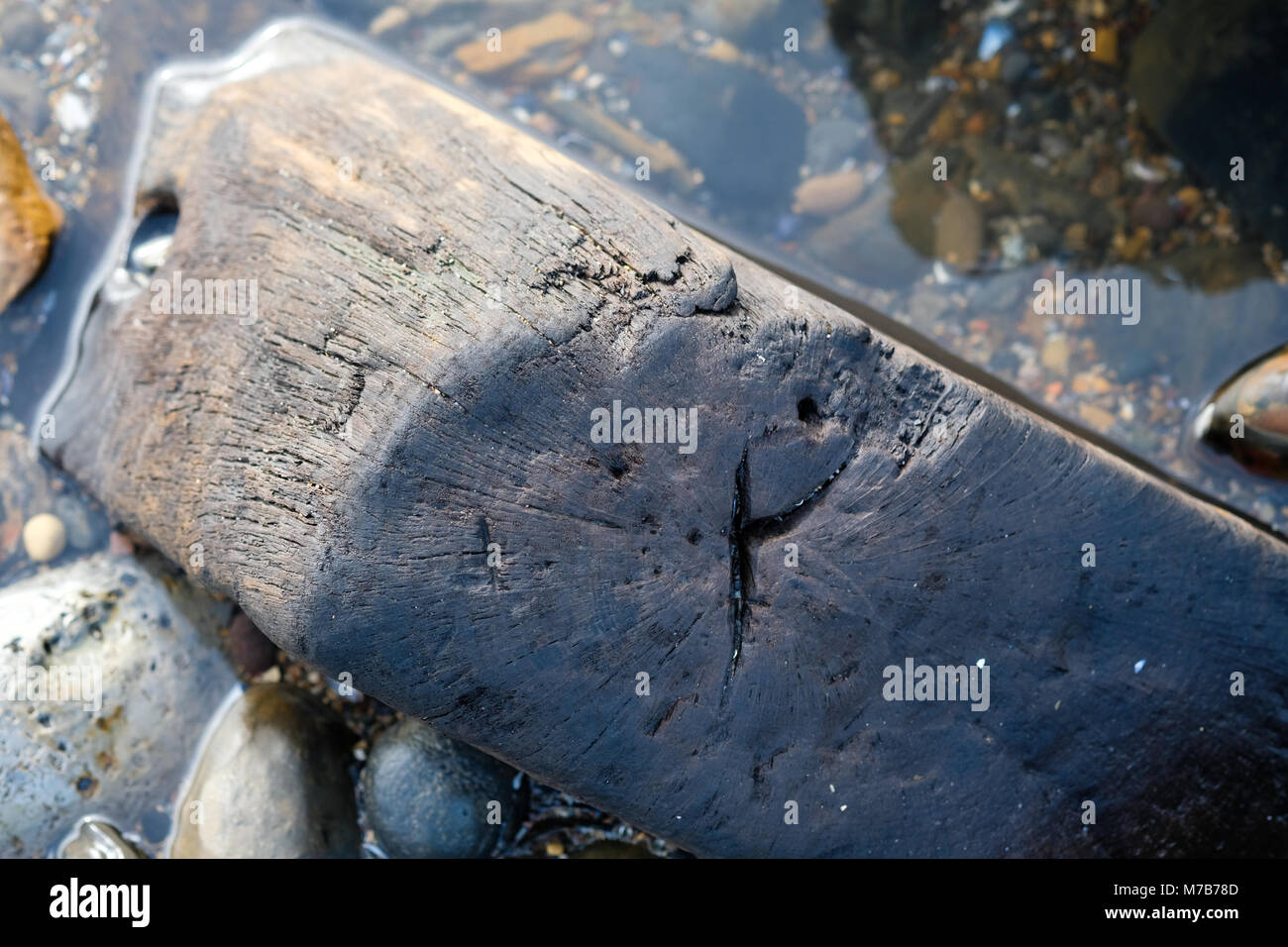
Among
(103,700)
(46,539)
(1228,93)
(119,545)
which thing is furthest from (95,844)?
(1228,93)

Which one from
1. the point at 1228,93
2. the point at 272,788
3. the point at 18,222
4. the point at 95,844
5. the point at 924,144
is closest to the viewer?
the point at 272,788

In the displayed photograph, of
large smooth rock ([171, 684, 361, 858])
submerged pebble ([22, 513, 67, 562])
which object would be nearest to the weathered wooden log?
large smooth rock ([171, 684, 361, 858])

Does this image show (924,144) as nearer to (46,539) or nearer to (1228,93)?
(1228,93)

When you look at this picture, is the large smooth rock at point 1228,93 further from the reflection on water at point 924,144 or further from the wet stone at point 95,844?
the wet stone at point 95,844

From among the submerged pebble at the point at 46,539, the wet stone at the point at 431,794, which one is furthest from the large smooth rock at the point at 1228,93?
the submerged pebble at the point at 46,539

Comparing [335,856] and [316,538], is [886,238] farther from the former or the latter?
[335,856]
